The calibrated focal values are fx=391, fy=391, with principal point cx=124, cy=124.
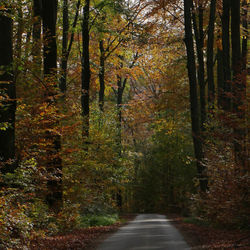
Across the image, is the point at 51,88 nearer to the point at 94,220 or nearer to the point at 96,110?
the point at 94,220

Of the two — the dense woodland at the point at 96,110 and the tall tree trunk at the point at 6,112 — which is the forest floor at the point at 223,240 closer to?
the dense woodland at the point at 96,110

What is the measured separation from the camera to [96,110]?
22641mm

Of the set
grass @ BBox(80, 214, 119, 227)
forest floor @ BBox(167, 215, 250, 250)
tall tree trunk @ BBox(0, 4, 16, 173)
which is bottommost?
grass @ BBox(80, 214, 119, 227)

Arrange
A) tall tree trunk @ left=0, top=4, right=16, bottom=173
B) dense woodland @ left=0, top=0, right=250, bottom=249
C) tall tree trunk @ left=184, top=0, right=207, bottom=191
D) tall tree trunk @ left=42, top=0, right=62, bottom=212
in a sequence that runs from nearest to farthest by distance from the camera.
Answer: tall tree trunk @ left=0, top=4, right=16, bottom=173 → dense woodland @ left=0, top=0, right=250, bottom=249 → tall tree trunk @ left=42, top=0, right=62, bottom=212 → tall tree trunk @ left=184, top=0, right=207, bottom=191

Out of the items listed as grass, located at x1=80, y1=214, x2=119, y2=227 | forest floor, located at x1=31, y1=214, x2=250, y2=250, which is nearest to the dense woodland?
grass, located at x1=80, y1=214, x2=119, y2=227

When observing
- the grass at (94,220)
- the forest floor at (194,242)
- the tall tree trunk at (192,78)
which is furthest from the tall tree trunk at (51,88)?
the tall tree trunk at (192,78)

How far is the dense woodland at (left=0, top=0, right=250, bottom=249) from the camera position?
10.7m

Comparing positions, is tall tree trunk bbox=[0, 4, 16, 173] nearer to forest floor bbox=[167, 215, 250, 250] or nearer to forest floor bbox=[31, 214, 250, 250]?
forest floor bbox=[31, 214, 250, 250]

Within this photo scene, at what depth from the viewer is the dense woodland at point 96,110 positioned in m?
10.7

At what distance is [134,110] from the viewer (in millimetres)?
31359

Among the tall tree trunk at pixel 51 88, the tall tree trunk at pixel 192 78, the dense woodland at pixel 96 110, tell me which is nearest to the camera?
the dense woodland at pixel 96 110

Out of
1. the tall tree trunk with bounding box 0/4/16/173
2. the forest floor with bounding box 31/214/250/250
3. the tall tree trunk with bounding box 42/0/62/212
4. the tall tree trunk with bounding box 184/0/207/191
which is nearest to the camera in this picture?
the tall tree trunk with bounding box 0/4/16/173

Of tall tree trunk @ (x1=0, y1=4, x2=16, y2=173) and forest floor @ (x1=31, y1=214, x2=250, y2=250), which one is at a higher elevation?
tall tree trunk @ (x1=0, y1=4, x2=16, y2=173)

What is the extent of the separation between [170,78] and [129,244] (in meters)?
18.4
